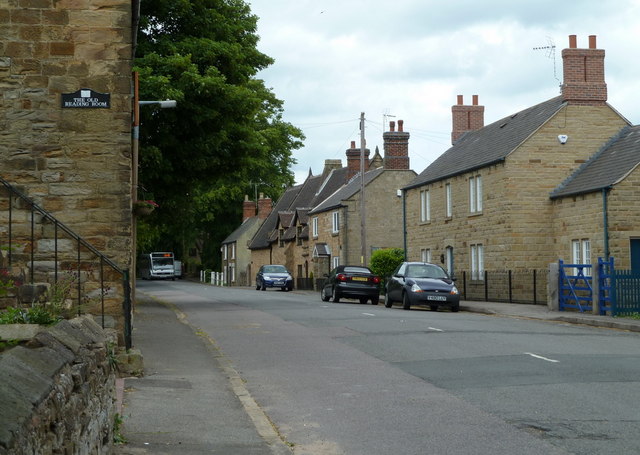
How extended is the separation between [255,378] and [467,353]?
4.18 meters

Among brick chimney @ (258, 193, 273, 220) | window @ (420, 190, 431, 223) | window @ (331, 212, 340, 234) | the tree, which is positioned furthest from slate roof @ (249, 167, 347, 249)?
the tree

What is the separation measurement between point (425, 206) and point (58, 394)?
4203 cm

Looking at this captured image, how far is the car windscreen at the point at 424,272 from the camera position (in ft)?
102

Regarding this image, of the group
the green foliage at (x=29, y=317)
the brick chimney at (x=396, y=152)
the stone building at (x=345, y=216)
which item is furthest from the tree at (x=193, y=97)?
the brick chimney at (x=396, y=152)

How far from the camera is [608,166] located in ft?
109

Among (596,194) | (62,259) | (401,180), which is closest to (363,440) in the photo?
(62,259)

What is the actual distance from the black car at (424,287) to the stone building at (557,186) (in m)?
5.76

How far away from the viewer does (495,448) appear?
25.3 feet

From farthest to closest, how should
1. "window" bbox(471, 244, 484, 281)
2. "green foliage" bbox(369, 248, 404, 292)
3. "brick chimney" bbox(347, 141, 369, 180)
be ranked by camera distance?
1. "brick chimney" bbox(347, 141, 369, 180)
2. "green foliage" bbox(369, 248, 404, 292)
3. "window" bbox(471, 244, 484, 281)

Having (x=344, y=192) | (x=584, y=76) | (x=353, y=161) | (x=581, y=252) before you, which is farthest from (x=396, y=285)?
(x=353, y=161)

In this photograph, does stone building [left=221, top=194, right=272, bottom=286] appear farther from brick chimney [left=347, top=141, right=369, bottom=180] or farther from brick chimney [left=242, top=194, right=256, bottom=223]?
brick chimney [left=347, top=141, right=369, bottom=180]

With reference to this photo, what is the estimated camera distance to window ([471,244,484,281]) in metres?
38.6

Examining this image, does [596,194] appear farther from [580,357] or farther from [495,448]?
[495,448]

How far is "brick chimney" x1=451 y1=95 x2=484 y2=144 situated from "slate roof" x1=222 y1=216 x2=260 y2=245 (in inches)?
1559
